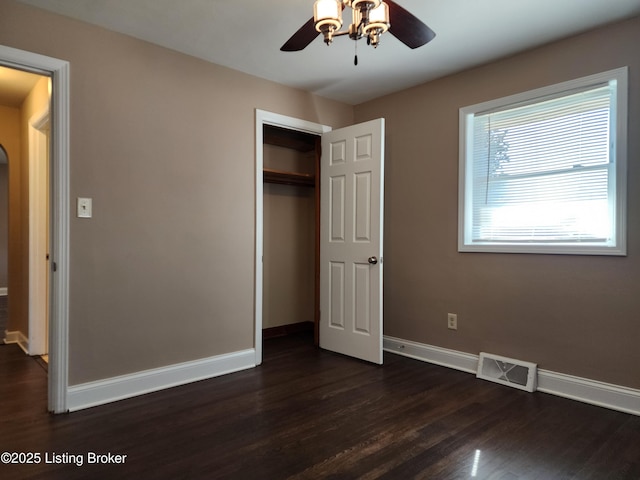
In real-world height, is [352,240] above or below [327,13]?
below

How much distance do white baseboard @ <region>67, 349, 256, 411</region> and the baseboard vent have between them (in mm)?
1837

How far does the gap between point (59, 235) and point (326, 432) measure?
77.2 inches

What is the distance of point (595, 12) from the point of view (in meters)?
2.38

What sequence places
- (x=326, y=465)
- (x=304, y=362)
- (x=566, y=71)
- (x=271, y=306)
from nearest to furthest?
1. (x=326, y=465)
2. (x=566, y=71)
3. (x=304, y=362)
4. (x=271, y=306)

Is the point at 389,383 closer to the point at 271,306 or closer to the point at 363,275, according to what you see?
the point at 363,275

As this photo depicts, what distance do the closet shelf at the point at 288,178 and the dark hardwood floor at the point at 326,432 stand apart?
6.15 ft

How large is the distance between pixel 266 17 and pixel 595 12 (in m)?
1.97

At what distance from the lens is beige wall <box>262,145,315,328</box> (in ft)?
14.0

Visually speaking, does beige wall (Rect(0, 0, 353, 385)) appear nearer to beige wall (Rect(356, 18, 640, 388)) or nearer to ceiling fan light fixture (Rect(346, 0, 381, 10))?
beige wall (Rect(356, 18, 640, 388))

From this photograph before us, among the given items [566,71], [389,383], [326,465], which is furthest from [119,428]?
[566,71]

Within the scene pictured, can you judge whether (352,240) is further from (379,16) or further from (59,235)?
(59,235)

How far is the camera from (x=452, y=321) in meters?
3.35

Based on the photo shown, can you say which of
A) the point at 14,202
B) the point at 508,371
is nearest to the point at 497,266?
the point at 508,371

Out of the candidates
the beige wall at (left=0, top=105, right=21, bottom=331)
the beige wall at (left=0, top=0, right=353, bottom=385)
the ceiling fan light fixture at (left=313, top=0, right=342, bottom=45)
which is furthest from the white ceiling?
the beige wall at (left=0, top=105, right=21, bottom=331)
